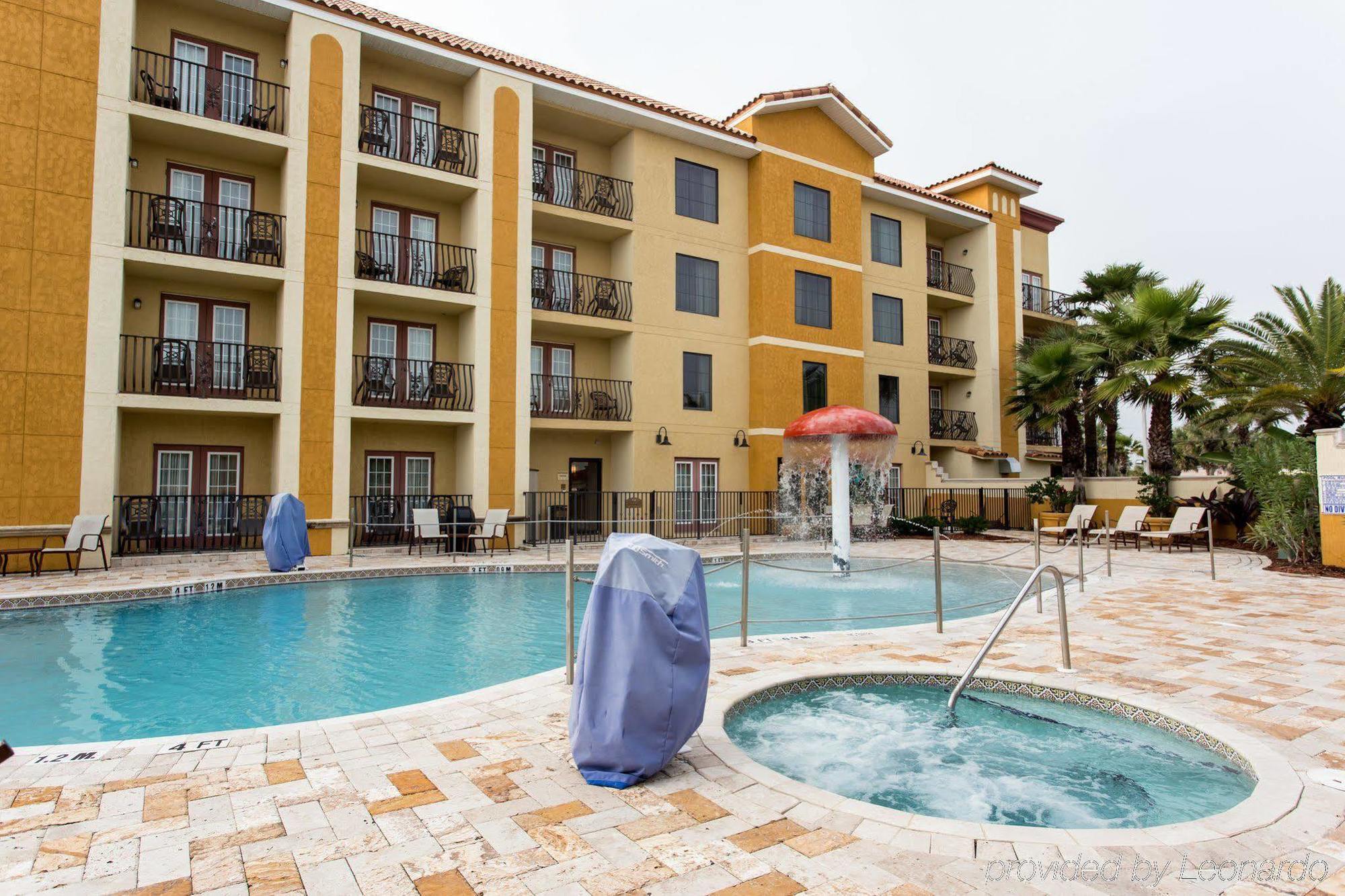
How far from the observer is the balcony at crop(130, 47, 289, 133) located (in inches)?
593

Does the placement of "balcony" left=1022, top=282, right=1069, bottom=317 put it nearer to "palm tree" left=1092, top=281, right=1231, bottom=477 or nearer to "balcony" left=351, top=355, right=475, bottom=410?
"palm tree" left=1092, top=281, right=1231, bottom=477

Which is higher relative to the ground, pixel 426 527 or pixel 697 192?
pixel 697 192

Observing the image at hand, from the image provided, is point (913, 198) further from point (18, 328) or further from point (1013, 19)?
point (18, 328)

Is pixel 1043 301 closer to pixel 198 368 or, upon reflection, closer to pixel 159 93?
pixel 198 368

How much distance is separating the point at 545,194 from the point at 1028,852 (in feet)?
62.2

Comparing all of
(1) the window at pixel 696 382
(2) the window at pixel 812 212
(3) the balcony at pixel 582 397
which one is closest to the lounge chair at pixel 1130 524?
(1) the window at pixel 696 382

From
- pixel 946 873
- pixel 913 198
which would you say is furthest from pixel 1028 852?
pixel 913 198

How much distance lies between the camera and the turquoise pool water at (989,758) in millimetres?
4055

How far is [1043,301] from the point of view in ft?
97.3

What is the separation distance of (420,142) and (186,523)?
9893mm

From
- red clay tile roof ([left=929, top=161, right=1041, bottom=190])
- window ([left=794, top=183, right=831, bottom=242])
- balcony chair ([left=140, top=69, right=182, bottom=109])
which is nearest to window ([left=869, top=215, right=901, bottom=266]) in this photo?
window ([left=794, top=183, right=831, bottom=242])

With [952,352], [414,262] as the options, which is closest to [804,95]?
[952,352]

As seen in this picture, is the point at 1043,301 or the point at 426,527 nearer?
the point at 426,527

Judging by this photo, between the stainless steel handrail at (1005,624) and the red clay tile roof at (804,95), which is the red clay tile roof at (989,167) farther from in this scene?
the stainless steel handrail at (1005,624)
